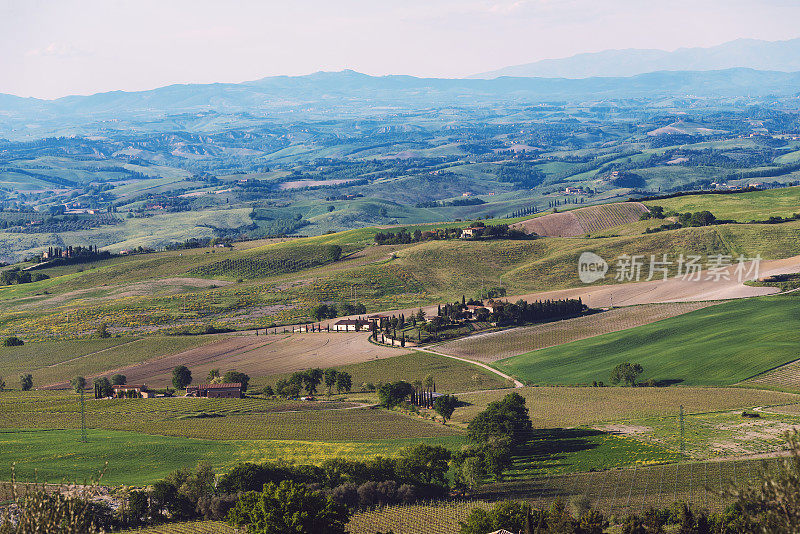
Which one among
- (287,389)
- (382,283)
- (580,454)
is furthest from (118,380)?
(382,283)

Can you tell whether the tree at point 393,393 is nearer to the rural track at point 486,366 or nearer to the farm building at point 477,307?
the rural track at point 486,366

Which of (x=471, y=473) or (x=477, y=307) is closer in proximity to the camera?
(x=471, y=473)

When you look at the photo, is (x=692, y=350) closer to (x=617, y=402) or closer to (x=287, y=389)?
(x=617, y=402)

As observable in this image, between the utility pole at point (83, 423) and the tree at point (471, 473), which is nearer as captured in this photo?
the tree at point (471, 473)

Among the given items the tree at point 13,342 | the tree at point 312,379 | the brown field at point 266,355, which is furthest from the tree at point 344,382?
the tree at point 13,342

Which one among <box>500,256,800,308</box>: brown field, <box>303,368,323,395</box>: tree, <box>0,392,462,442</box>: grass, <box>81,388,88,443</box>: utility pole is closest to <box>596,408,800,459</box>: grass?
<box>0,392,462,442</box>: grass

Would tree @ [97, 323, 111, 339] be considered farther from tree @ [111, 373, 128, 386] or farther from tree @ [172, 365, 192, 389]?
tree @ [172, 365, 192, 389]
